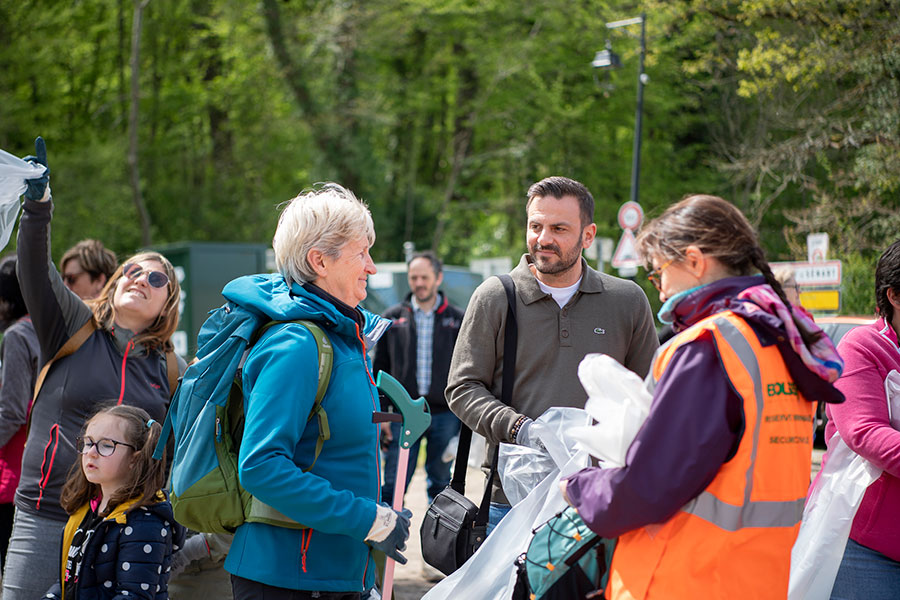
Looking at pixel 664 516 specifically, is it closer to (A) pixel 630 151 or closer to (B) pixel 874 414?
(B) pixel 874 414

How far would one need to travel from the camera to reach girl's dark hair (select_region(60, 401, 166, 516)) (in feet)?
10.6

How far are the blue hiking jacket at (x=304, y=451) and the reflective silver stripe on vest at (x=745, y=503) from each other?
0.84m

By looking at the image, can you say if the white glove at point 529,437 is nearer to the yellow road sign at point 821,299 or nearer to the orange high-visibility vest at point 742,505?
the orange high-visibility vest at point 742,505

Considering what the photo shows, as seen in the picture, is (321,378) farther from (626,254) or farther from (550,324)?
(626,254)

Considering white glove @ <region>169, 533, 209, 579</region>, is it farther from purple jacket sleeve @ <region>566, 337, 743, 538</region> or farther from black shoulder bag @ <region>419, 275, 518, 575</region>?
purple jacket sleeve @ <region>566, 337, 743, 538</region>

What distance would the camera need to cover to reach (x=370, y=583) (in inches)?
100

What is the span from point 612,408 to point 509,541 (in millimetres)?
938

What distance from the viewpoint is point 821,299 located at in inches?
461

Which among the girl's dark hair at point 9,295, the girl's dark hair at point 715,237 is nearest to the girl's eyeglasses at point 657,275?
the girl's dark hair at point 715,237

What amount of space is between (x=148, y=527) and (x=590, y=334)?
1771 mm

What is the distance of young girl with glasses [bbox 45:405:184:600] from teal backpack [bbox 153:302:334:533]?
2.90 feet

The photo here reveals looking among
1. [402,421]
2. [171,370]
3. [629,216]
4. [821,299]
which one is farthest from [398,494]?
[629,216]

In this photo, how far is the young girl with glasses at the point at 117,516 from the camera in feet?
10.1

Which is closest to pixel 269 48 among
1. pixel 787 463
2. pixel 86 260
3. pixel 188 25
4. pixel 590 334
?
pixel 188 25
